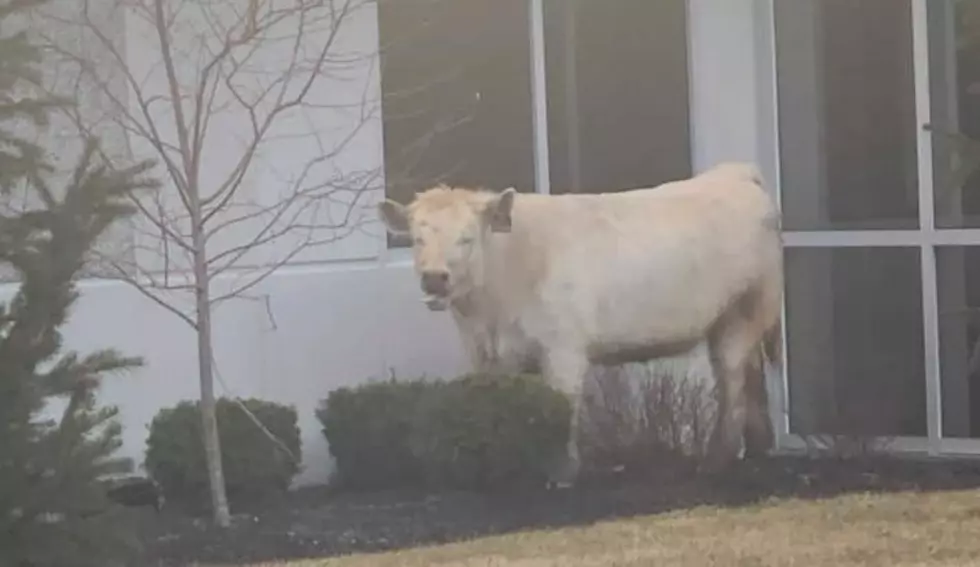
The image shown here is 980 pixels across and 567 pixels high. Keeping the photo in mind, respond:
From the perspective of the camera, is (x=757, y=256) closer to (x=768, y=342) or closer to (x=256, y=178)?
(x=768, y=342)

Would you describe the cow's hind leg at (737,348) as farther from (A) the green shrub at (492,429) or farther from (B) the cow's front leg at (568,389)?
(A) the green shrub at (492,429)

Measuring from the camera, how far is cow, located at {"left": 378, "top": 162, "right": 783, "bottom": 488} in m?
9.13

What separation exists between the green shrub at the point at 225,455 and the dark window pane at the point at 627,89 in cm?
346

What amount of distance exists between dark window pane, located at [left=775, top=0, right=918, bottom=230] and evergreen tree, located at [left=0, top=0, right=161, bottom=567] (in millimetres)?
6775

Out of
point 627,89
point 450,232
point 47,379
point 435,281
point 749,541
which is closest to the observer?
point 47,379

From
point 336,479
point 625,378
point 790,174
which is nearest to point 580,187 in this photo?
point 790,174

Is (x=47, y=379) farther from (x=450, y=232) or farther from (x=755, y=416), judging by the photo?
(x=755, y=416)

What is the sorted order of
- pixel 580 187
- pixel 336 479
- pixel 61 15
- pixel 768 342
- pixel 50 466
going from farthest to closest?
pixel 580 187 < pixel 768 342 < pixel 336 479 < pixel 61 15 < pixel 50 466

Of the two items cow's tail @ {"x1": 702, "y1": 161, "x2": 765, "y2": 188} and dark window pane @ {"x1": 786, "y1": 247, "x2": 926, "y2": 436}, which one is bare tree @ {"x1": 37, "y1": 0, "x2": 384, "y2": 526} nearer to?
cow's tail @ {"x1": 702, "y1": 161, "x2": 765, "y2": 188}

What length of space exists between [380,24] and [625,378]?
7.68 feet

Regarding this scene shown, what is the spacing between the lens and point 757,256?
10297 millimetres

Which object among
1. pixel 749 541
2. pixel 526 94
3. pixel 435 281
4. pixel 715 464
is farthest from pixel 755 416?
pixel 749 541

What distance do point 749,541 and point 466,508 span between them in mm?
1444

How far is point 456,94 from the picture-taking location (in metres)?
11.4
